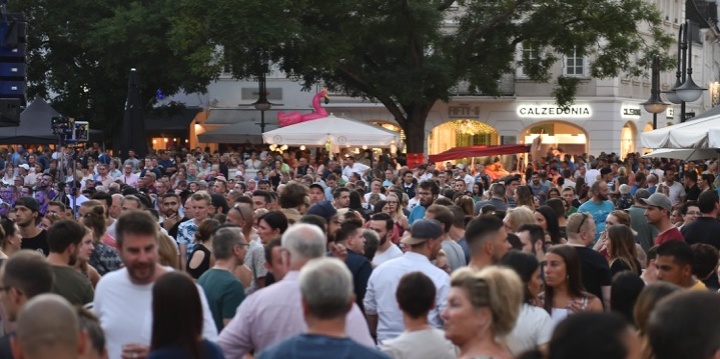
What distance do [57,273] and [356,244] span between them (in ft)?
7.34

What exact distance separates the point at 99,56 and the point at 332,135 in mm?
17826

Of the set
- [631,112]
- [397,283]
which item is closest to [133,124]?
[397,283]

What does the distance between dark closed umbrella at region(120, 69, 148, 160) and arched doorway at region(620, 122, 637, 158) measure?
2615cm

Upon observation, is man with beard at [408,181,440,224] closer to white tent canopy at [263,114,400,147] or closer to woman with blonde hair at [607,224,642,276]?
woman with blonde hair at [607,224,642,276]

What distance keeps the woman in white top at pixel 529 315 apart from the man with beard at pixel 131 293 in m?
1.52

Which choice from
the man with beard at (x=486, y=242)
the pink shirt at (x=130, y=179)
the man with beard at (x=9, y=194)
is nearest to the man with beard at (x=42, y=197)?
the man with beard at (x=9, y=194)

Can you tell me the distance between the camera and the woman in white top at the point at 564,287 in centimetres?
819

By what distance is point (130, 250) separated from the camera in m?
6.88

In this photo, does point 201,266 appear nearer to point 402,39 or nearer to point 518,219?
point 518,219

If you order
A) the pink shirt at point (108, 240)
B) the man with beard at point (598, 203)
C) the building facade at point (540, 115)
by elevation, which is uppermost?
the building facade at point (540, 115)

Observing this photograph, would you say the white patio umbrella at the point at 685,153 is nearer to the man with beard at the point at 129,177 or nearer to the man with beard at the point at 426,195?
the man with beard at the point at 426,195

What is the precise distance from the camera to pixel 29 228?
1191 centimetres

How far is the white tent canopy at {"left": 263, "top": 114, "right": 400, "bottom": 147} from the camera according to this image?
3212 cm

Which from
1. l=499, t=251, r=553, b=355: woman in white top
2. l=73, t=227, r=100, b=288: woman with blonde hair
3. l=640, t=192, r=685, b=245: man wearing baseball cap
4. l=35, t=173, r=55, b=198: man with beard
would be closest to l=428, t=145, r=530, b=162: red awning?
l=35, t=173, r=55, b=198: man with beard
